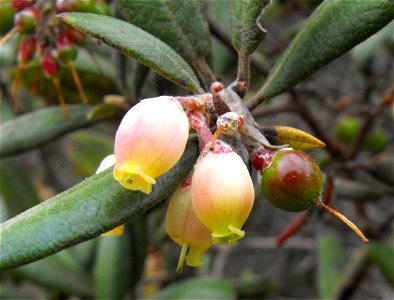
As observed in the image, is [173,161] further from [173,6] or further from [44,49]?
[44,49]

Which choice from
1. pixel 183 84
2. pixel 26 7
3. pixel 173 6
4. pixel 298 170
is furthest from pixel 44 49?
pixel 298 170

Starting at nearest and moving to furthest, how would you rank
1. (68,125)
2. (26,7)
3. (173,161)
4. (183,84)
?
1. (173,161)
2. (183,84)
3. (26,7)
4. (68,125)

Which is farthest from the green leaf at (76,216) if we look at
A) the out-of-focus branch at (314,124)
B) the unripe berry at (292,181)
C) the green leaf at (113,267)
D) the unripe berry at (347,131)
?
the unripe berry at (347,131)

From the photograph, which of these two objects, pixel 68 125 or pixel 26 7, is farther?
pixel 68 125

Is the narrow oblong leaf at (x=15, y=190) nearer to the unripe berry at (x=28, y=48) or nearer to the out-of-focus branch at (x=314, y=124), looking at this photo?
the unripe berry at (x=28, y=48)

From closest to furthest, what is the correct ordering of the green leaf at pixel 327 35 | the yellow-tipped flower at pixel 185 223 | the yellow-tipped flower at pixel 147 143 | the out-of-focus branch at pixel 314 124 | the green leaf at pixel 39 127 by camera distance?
the yellow-tipped flower at pixel 147 143, the yellow-tipped flower at pixel 185 223, the green leaf at pixel 327 35, the green leaf at pixel 39 127, the out-of-focus branch at pixel 314 124

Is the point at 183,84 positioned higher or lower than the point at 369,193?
higher

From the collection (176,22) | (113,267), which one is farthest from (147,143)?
(113,267)
